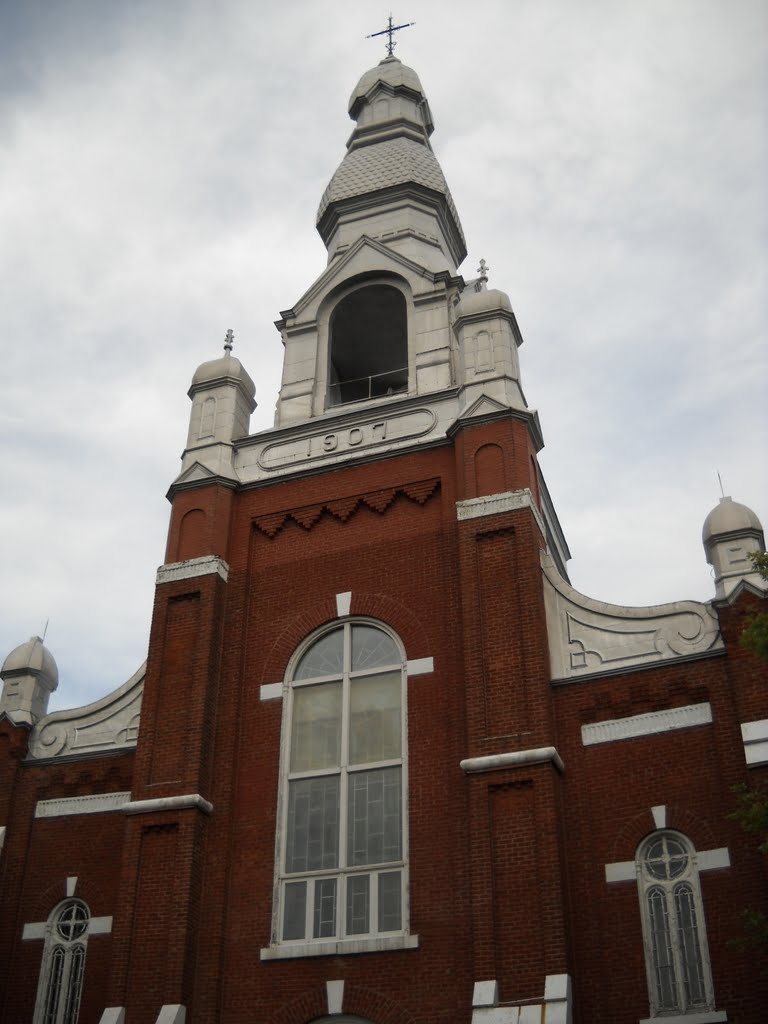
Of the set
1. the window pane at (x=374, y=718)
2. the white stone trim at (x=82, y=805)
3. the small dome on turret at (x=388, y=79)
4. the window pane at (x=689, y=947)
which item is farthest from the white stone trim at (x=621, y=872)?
the small dome on turret at (x=388, y=79)

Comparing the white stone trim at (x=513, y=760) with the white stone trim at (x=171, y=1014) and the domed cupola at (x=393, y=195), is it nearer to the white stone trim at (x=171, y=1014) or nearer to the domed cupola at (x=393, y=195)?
the white stone trim at (x=171, y=1014)

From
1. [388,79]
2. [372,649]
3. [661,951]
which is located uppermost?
[388,79]

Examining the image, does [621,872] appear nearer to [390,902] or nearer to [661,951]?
[661,951]

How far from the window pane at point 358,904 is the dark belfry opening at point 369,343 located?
34.4ft

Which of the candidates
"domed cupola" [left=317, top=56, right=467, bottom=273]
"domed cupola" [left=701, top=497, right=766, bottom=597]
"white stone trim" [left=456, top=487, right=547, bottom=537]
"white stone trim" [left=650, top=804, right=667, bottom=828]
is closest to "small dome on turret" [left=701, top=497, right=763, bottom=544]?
"domed cupola" [left=701, top=497, right=766, bottom=597]

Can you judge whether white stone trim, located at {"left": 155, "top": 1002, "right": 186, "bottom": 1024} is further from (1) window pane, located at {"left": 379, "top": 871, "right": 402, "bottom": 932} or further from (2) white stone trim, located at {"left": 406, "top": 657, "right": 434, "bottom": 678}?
(2) white stone trim, located at {"left": 406, "top": 657, "right": 434, "bottom": 678}

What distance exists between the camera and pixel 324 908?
687 inches

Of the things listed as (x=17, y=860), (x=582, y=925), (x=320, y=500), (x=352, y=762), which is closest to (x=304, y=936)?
(x=352, y=762)

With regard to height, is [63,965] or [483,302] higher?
[483,302]

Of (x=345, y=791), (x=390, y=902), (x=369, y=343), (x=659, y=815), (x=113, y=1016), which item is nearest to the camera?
(x=659, y=815)

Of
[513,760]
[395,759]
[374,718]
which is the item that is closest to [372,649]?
[374,718]

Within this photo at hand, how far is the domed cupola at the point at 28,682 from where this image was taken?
2153 cm

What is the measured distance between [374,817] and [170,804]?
3093 millimetres

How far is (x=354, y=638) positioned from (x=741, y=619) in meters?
6.03
